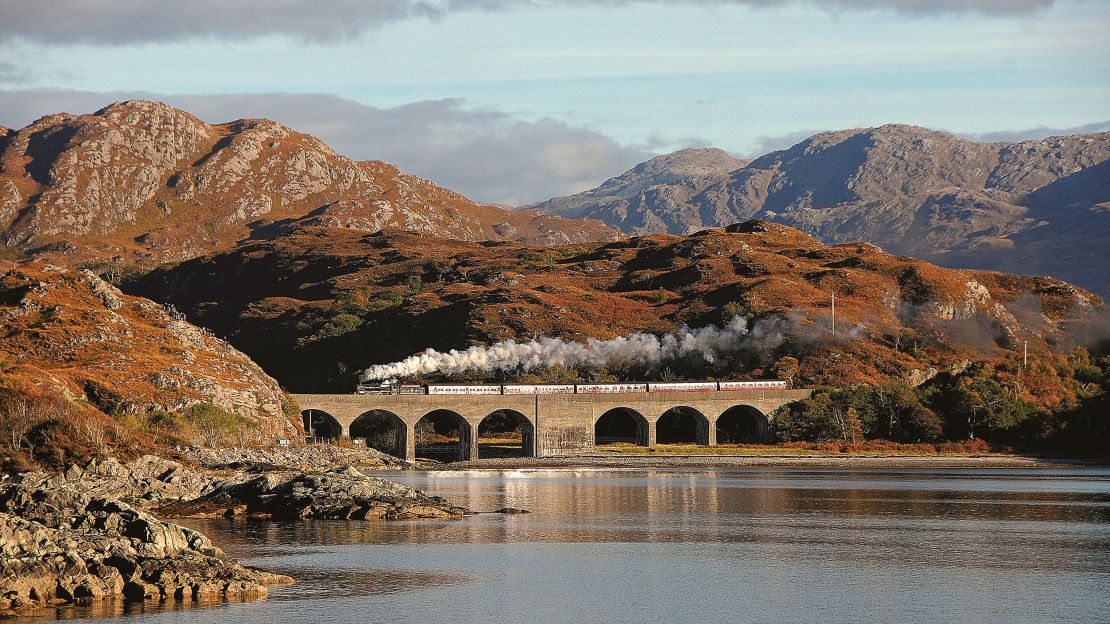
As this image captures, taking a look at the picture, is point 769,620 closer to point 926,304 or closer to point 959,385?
point 959,385

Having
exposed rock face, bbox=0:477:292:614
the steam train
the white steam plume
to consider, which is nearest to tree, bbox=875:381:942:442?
the steam train

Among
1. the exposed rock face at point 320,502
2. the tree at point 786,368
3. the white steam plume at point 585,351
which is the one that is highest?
the white steam plume at point 585,351

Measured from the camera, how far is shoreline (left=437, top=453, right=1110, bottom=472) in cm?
11875

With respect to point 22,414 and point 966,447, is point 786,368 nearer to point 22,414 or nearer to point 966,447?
point 966,447

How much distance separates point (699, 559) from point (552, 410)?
7180cm

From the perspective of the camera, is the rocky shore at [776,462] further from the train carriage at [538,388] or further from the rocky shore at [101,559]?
the rocky shore at [101,559]

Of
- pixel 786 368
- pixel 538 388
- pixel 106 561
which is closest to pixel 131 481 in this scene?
pixel 106 561

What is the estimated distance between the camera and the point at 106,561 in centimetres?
4478

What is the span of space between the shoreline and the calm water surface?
1079 inches

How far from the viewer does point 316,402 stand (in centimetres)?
11975

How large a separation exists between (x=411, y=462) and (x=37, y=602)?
75.0 meters

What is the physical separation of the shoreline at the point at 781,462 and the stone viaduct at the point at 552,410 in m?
3.39

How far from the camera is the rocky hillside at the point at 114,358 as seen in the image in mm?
98500

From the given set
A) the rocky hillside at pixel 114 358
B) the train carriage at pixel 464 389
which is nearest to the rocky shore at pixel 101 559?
the rocky hillside at pixel 114 358
